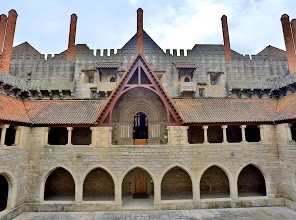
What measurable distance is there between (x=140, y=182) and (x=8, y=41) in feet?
61.2

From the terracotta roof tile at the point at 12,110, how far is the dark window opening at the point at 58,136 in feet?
8.25

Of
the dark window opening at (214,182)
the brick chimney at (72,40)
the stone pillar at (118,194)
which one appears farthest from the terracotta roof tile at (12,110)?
the dark window opening at (214,182)

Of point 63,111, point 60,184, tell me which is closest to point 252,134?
point 63,111

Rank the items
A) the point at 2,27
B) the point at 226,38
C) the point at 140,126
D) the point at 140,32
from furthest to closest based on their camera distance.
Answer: the point at 226,38 < the point at 140,32 < the point at 2,27 < the point at 140,126

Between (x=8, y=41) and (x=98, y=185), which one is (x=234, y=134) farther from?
(x=8, y=41)

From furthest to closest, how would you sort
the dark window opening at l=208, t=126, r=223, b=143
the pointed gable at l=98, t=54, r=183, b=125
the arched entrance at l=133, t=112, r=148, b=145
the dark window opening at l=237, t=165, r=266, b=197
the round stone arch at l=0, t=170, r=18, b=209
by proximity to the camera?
the arched entrance at l=133, t=112, r=148, b=145, the dark window opening at l=208, t=126, r=223, b=143, the dark window opening at l=237, t=165, r=266, b=197, the pointed gable at l=98, t=54, r=183, b=125, the round stone arch at l=0, t=170, r=18, b=209

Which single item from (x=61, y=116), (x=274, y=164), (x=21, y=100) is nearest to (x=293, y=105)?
(x=274, y=164)

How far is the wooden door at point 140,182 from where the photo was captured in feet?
55.1

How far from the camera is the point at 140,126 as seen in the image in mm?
17547

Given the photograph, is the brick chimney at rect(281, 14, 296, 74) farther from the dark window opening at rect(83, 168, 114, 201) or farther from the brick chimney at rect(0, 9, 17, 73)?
the brick chimney at rect(0, 9, 17, 73)

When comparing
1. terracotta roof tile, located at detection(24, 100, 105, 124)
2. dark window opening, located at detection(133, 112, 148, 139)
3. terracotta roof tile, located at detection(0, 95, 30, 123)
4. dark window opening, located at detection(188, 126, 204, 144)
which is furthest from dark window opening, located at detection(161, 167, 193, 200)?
terracotta roof tile, located at detection(0, 95, 30, 123)

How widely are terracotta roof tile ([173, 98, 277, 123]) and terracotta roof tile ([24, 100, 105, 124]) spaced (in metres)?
7.18

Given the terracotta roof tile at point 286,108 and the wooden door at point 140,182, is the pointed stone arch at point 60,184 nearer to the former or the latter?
the wooden door at point 140,182

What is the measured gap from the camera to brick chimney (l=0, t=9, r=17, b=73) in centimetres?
1872
